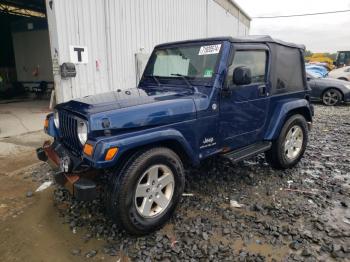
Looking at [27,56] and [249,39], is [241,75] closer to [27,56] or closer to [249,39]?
[249,39]

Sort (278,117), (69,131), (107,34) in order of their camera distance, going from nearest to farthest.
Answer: (69,131)
(278,117)
(107,34)

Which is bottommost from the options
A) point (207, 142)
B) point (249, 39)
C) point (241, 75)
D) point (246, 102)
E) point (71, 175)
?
point (71, 175)

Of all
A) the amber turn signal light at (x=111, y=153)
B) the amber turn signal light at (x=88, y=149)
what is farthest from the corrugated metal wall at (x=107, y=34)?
the amber turn signal light at (x=111, y=153)

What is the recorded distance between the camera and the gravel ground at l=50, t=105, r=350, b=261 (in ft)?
8.72

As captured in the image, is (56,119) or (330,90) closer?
(56,119)

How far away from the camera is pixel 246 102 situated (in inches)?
146

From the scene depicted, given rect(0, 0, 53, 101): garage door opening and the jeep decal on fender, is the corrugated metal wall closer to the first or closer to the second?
the jeep decal on fender

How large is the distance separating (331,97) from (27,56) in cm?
1371

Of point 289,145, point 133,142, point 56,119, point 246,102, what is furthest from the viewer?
point 289,145

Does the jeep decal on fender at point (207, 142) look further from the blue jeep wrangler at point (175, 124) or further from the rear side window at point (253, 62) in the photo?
the rear side window at point (253, 62)

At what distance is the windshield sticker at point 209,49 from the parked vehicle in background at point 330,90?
9051 mm

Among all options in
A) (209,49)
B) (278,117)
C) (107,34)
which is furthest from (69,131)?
(107,34)

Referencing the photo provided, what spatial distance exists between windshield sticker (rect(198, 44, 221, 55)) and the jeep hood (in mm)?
607

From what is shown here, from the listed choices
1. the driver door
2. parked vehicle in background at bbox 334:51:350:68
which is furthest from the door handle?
parked vehicle in background at bbox 334:51:350:68
